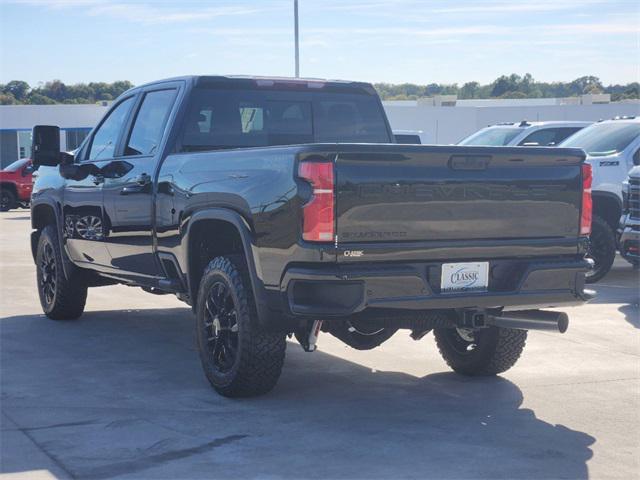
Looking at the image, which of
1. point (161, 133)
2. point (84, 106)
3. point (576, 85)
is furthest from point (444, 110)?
point (576, 85)

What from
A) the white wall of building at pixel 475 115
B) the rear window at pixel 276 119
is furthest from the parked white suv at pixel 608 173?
the white wall of building at pixel 475 115

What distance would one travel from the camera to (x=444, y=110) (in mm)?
49500

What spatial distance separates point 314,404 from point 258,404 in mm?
348

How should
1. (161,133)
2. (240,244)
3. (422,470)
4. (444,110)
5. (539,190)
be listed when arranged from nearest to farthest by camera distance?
(422,470) < (539,190) < (240,244) < (161,133) < (444,110)

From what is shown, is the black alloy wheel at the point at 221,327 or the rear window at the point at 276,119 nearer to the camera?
the black alloy wheel at the point at 221,327

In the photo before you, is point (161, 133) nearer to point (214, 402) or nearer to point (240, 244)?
point (240, 244)

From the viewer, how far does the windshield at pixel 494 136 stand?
17.9m

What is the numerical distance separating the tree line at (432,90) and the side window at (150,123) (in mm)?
43259

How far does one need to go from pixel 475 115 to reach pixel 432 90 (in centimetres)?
9867

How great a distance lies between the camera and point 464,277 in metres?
6.41

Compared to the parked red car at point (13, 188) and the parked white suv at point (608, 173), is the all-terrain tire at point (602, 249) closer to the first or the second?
the parked white suv at point (608, 173)

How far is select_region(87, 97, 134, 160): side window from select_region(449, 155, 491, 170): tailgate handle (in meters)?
3.53

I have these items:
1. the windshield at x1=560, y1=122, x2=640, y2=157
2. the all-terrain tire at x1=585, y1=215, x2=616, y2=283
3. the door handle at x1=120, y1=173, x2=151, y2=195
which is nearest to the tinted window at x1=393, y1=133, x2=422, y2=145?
the windshield at x1=560, y1=122, x2=640, y2=157

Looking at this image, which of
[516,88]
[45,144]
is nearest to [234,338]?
[45,144]
